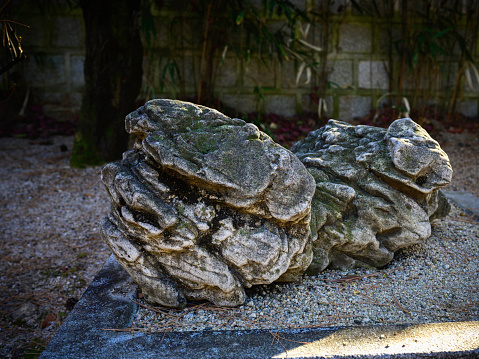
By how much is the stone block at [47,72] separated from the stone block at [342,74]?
3096mm

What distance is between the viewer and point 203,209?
4.91ft

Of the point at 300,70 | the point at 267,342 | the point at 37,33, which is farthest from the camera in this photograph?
the point at 37,33

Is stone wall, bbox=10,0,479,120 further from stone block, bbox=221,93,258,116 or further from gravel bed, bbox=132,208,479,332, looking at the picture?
gravel bed, bbox=132,208,479,332

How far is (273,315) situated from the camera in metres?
1.50

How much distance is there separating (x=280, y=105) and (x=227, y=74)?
28.0 inches

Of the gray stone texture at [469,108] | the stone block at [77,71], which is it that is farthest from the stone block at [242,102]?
the gray stone texture at [469,108]

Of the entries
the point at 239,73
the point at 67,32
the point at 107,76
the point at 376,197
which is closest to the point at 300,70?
the point at 239,73

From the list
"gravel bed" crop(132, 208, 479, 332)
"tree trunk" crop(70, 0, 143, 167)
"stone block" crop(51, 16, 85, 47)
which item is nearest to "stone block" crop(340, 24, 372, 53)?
"tree trunk" crop(70, 0, 143, 167)

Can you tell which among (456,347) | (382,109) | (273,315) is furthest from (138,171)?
(382,109)

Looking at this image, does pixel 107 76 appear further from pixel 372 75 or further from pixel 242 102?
pixel 372 75

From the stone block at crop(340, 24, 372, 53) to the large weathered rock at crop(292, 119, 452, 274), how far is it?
3.40m

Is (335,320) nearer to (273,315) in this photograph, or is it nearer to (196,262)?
(273,315)

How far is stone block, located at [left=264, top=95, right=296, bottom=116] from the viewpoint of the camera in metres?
5.15

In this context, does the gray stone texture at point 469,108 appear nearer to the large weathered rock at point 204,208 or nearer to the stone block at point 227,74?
the stone block at point 227,74
